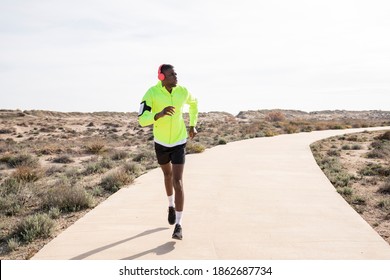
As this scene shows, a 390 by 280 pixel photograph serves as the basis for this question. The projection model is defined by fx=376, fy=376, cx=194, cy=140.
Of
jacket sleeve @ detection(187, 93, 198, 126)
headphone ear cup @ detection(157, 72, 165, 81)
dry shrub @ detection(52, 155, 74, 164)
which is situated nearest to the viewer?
headphone ear cup @ detection(157, 72, 165, 81)

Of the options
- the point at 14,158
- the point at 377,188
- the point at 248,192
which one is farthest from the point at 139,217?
the point at 14,158

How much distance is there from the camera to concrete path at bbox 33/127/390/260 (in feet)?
15.5

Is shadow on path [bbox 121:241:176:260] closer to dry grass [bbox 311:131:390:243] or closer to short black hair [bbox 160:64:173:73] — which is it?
short black hair [bbox 160:64:173:73]

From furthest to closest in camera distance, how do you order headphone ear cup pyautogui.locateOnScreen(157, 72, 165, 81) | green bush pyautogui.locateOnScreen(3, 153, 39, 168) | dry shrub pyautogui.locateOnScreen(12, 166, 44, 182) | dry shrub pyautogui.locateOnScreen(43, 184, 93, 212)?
1. green bush pyautogui.locateOnScreen(3, 153, 39, 168)
2. dry shrub pyautogui.locateOnScreen(12, 166, 44, 182)
3. dry shrub pyautogui.locateOnScreen(43, 184, 93, 212)
4. headphone ear cup pyautogui.locateOnScreen(157, 72, 165, 81)

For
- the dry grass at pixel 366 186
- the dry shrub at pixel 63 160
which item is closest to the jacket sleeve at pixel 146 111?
the dry grass at pixel 366 186

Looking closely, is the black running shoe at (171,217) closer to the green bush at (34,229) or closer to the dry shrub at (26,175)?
the green bush at (34,229)

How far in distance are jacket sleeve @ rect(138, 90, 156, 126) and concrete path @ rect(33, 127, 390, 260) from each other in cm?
164

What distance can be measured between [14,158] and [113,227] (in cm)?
1135

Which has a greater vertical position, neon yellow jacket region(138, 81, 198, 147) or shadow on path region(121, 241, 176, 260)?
neon yellow jacket region(138, 81, 198, 147)

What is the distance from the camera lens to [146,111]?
16.0 feet

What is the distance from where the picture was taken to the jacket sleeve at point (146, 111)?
15.7 feet

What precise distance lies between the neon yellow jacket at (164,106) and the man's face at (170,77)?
0.36 feet

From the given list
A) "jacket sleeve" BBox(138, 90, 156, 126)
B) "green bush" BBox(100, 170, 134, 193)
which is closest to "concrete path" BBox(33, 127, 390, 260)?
"green bush" BBox(100, 170, 134, 193)
